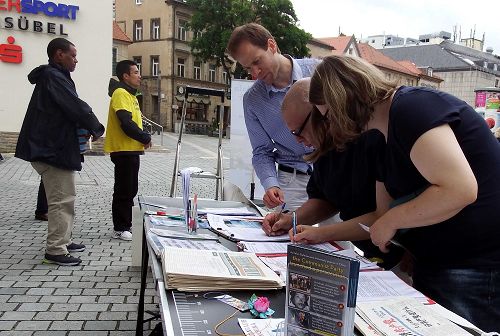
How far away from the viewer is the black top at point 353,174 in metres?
1.83

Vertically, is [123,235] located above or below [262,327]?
below

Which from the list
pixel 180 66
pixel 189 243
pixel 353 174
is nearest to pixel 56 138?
pixel 189 243

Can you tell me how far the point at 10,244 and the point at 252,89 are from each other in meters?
3.09

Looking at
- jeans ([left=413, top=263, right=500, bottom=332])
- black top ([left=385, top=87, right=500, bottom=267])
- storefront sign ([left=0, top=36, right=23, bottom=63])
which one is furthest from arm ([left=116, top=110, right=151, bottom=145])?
storefront sign ([left=0, top=36, right=23, bottom=63])

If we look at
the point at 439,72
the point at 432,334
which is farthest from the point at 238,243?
the point at 439,72

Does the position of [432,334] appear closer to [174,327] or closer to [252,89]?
[174,327]

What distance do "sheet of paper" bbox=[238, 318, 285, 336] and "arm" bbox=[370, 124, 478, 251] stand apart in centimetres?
53

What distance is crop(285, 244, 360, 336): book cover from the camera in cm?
90

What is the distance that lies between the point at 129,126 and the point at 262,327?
3.58 metres

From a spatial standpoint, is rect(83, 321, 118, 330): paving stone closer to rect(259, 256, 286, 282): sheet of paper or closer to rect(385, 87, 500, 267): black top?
rect(259, 256, 286, 282): sheet of paper

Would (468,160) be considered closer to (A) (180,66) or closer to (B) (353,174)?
(B) (353,174)

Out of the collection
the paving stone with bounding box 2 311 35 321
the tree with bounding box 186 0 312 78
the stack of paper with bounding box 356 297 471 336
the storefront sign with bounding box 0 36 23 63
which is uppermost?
the tree with bounding box 186 0 312 78

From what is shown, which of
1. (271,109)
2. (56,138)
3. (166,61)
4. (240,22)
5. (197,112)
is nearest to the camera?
(271,109)

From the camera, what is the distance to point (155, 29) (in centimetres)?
3722
